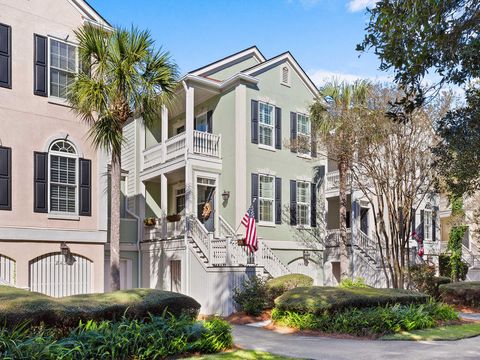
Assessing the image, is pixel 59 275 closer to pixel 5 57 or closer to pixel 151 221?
pixel 151 221

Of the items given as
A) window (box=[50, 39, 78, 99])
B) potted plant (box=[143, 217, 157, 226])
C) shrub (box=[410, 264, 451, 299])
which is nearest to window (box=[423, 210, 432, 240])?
shrub (box=[410, 264, 451, 299])

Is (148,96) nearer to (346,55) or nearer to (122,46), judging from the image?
(122,46)

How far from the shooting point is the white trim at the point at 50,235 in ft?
47.8

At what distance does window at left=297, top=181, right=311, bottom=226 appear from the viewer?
22.6m

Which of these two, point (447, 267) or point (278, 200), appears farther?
point (447, 267)

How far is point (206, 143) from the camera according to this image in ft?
68.3

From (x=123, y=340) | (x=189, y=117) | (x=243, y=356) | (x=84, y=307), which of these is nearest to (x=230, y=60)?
(x=189, y=117)

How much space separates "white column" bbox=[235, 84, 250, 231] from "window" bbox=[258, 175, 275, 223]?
1.07 metres

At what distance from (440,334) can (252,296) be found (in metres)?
6.03

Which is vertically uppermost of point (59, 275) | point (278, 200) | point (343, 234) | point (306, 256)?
point (278, 200)

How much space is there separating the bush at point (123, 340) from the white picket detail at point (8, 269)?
660cm

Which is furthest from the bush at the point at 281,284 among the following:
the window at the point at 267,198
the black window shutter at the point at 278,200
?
the black window shutter at the point at 278,200

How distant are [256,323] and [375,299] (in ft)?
12.1

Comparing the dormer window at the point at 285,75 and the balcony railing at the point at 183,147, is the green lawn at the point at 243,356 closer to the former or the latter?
the balcony railing at the point at 183,147
